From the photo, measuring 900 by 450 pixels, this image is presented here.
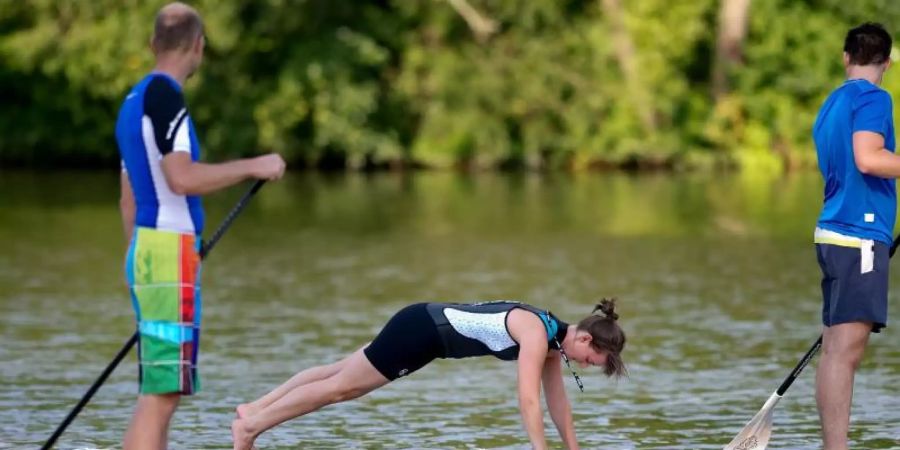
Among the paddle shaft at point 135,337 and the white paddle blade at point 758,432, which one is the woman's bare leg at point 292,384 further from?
the white paddle blade at point 758,432

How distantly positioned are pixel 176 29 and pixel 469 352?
2288 mm

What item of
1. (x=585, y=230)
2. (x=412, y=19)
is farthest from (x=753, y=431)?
(x=412, y=19)

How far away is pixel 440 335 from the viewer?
29.9ft

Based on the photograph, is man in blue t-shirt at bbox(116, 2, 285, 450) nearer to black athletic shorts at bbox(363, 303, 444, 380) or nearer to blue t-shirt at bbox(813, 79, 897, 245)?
black athletic shorts at bbox(363, 303, 444, 380)

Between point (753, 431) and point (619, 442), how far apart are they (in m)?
1.00

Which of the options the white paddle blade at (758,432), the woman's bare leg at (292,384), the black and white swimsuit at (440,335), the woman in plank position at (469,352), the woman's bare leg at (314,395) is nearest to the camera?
the woman in plank position at (469,352)

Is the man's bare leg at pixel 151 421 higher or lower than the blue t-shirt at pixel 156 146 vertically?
lower

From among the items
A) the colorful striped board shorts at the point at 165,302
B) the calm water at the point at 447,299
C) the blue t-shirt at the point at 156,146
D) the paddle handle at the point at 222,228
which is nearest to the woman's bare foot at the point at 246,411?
the calm water at the point at 447,299

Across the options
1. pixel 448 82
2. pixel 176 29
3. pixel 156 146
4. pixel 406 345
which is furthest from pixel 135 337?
pixel 448 82

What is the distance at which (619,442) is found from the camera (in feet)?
34.3

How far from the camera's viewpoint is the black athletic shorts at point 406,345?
9125 millimetres

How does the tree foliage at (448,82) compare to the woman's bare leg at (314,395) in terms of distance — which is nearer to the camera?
the woman's bare leg at (314,395)

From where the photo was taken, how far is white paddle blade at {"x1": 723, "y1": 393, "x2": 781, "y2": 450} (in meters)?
9.59

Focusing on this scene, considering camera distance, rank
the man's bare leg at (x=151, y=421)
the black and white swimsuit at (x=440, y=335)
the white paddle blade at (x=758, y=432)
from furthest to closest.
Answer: the white paddle blade at (x=758, y=432), the black and white swimsuit at (x=440, y=335), the man's bare leg at (x=151, y=421)
